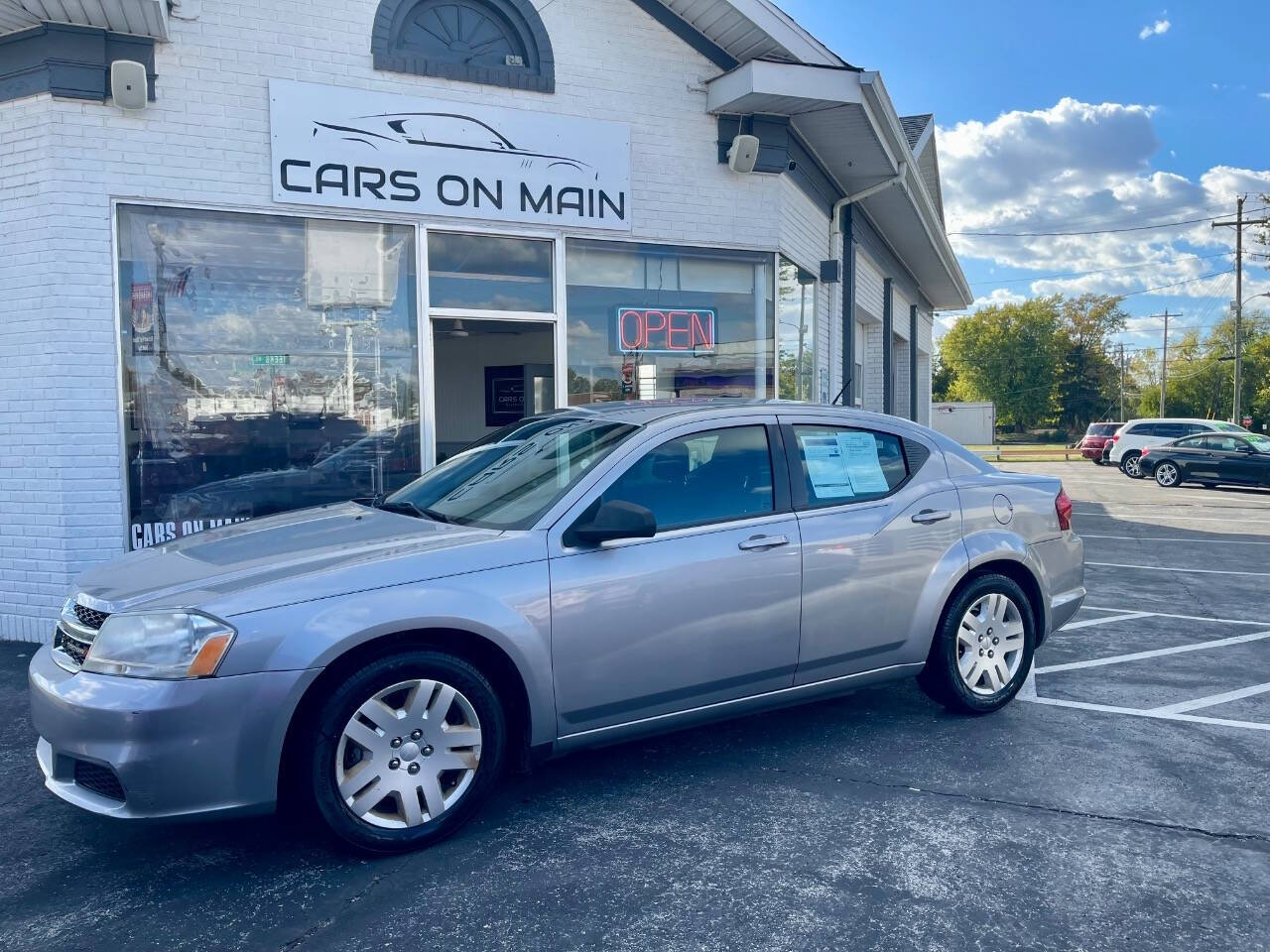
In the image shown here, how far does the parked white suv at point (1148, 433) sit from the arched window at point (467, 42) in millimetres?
23964

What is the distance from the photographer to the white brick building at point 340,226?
23.3ft

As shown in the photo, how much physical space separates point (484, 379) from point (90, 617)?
37.2 ft

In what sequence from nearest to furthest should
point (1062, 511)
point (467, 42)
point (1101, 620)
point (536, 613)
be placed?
1. point (536, 613)
2. point (1062, 511)
3. point (1101, 620)
4. point (467, 42)

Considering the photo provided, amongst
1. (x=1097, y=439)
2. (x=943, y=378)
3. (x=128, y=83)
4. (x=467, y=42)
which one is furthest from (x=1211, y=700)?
(x=943, y=378)

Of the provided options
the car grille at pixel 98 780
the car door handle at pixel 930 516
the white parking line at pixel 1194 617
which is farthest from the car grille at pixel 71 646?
the white parking line at pixel 1194 617


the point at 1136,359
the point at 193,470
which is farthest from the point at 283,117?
the point at 1136,359

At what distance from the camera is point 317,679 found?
3.39 m

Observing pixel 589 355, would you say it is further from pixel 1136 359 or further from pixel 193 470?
pixel 1136 359

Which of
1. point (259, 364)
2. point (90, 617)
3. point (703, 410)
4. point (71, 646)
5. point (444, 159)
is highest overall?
point (444, 159)

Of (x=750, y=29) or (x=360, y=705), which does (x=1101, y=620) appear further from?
(x=360, y=705)

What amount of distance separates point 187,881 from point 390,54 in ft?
21.4

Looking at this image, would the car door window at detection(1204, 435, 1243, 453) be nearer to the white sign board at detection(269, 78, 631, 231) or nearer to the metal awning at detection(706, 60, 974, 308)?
the metal awning at detection(706, 60, 974, 308)

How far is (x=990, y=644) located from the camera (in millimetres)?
5031

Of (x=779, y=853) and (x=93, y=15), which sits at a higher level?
(x=93, y=15)
